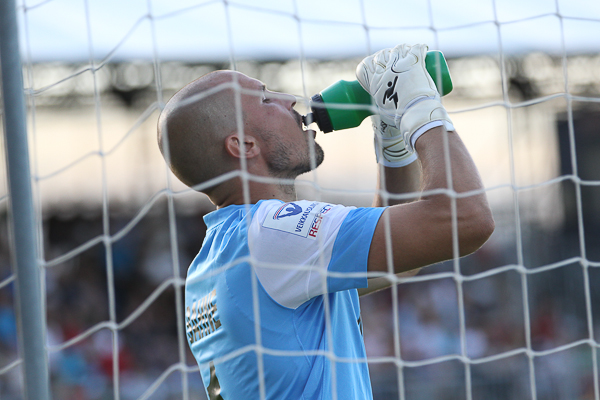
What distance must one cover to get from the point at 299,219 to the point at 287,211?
0.14ft

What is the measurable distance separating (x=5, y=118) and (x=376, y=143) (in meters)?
1.10

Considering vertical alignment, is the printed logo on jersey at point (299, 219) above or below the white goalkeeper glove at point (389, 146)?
below

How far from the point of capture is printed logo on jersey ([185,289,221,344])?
1.61 m

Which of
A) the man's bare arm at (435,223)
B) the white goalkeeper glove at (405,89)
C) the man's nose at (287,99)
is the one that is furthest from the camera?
the man's nose at (287,99)

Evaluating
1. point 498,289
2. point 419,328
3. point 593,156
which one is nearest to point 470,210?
point 419,328

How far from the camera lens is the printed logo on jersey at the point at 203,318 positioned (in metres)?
1.61

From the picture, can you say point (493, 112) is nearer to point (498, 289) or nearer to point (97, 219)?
point (498, 289)

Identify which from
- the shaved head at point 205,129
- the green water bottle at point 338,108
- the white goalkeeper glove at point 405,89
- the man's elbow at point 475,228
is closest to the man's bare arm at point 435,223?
the man's elbow at point 475,228

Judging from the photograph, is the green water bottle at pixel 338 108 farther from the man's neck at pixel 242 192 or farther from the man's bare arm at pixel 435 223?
the man's bare arm at pixel 435 223

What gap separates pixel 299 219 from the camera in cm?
144

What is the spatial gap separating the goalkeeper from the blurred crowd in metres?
5.14

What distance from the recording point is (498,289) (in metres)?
8.94

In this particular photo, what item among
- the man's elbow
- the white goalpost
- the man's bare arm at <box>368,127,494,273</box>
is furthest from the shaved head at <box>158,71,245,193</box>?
the white goalpost

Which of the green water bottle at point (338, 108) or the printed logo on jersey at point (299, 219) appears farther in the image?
the green water bottle at point (338, 108)
